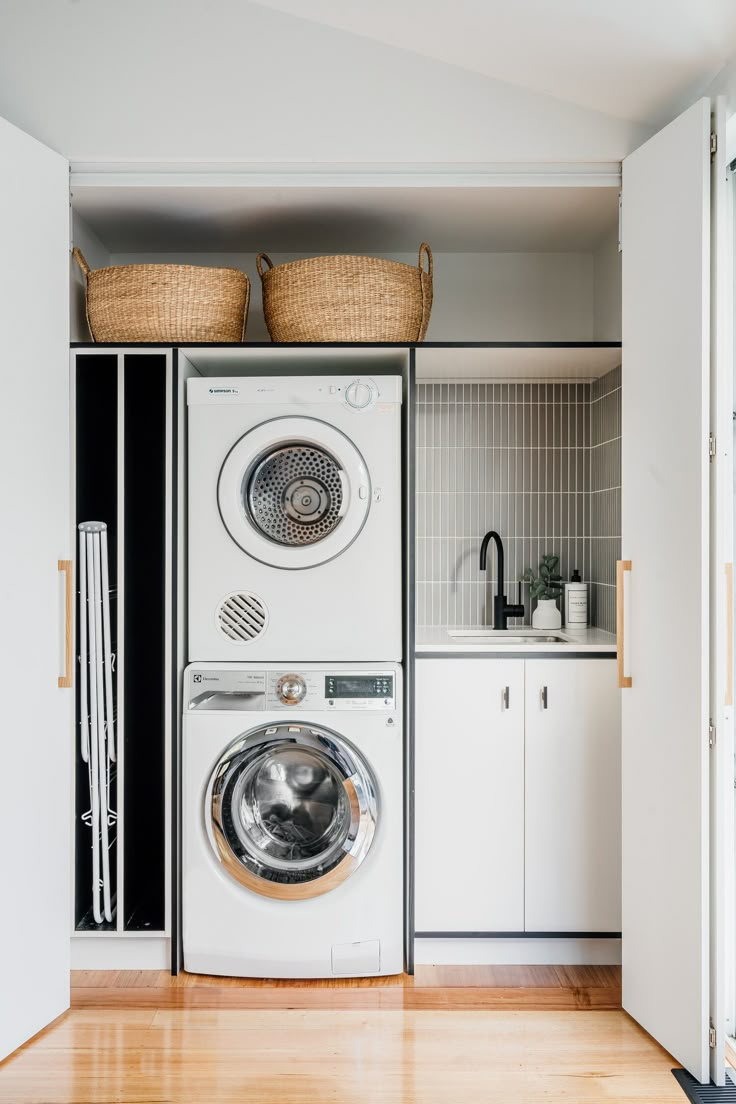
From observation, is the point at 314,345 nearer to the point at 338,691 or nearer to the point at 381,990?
the point at 338,691

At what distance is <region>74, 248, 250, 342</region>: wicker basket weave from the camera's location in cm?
237

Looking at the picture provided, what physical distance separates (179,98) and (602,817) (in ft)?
7.90

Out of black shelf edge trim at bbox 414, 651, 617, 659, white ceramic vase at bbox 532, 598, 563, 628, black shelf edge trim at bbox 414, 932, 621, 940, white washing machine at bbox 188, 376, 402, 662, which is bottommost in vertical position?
black shelf edge trim at bbox 414, 932, 621, 940

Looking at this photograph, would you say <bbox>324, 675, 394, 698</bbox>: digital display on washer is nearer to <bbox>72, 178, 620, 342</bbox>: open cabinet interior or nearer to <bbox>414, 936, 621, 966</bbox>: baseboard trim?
<bbox>414, 936, 621, 966</bbox>: baseboard trim

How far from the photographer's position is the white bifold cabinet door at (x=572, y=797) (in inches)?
94.3

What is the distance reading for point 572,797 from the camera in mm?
2406

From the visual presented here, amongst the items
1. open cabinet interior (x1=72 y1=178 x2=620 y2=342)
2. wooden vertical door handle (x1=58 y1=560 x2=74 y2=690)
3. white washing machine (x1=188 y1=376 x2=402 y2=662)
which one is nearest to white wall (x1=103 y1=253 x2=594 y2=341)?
open cabinet interior (x1=72 y1=178 x2=620 y2=342)

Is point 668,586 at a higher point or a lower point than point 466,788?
higher

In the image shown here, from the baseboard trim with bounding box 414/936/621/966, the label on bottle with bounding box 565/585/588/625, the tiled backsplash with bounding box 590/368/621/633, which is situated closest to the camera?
the baseboard trim with bounding box 414/936/621/966

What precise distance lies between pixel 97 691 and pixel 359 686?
0.77 metres

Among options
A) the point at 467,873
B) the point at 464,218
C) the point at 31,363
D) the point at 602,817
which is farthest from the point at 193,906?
the point at 464,218

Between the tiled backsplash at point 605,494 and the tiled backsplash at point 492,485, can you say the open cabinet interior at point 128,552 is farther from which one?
the tiled backsplash at point 605,494

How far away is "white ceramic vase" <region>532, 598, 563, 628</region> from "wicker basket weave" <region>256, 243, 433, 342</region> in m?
1.05

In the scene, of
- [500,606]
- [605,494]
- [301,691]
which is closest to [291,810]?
[301,691]
